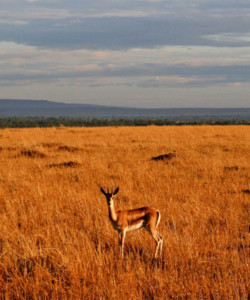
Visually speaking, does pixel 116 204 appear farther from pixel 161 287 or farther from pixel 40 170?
pixel 40 170

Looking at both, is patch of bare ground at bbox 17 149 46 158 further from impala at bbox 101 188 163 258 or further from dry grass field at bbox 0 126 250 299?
impala at bbox 101 188 163 258

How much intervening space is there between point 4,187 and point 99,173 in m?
3.15

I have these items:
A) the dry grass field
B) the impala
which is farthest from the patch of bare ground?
the impala

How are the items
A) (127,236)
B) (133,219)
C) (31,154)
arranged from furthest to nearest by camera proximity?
(31,154), (127,236), (133,219)

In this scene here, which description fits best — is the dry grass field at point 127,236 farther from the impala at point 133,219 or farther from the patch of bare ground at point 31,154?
the patch of bare ground at point 31,154

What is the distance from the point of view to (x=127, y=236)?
6684 millimetres

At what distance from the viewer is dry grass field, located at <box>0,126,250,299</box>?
4.89 metres

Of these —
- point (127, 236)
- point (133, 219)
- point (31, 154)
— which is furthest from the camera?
point (31, 154)

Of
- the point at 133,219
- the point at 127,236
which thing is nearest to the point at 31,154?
the point at 127,236

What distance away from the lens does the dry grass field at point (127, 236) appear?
4.89 meters

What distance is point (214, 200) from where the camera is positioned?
31.0 feet

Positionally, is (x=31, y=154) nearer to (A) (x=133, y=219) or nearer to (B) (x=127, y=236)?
(B) (x=127, y=236)

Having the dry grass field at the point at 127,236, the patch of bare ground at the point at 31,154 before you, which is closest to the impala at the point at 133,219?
the dry grass field at the point at 127,236

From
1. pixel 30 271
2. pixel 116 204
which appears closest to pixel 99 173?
pixel 116 204
